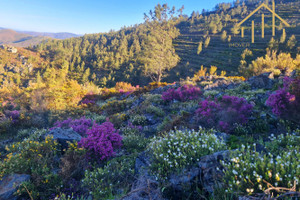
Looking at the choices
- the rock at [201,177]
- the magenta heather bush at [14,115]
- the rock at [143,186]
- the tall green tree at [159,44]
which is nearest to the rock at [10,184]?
the rock at [143,186]

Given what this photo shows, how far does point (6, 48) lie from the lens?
84312 millimetres

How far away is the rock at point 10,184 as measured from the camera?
301cm

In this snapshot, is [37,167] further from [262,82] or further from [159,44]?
[159,44]

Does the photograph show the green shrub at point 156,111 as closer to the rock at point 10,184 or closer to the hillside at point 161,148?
the hillside at point 161,148

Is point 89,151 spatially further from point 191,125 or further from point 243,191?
point 243,191

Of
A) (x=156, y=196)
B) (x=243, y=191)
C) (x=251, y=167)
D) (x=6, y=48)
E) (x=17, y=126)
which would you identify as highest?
(x=6, y=48)

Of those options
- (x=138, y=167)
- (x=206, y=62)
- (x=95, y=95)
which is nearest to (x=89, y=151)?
(x=138, y=167)

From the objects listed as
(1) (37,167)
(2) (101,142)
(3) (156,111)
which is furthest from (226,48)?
(1) (37,167)

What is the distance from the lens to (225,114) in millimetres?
5141

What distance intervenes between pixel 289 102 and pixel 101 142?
5366 mm

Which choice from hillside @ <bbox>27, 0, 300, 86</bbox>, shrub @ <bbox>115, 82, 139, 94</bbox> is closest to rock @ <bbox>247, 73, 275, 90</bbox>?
shrub @ <bbox>115, 82, 139, 94</bbox>

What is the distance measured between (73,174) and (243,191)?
3426 mm

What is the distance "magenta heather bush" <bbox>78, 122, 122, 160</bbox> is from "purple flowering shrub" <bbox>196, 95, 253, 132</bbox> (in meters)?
2.99

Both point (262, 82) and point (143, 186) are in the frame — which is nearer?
point (143, 186)
